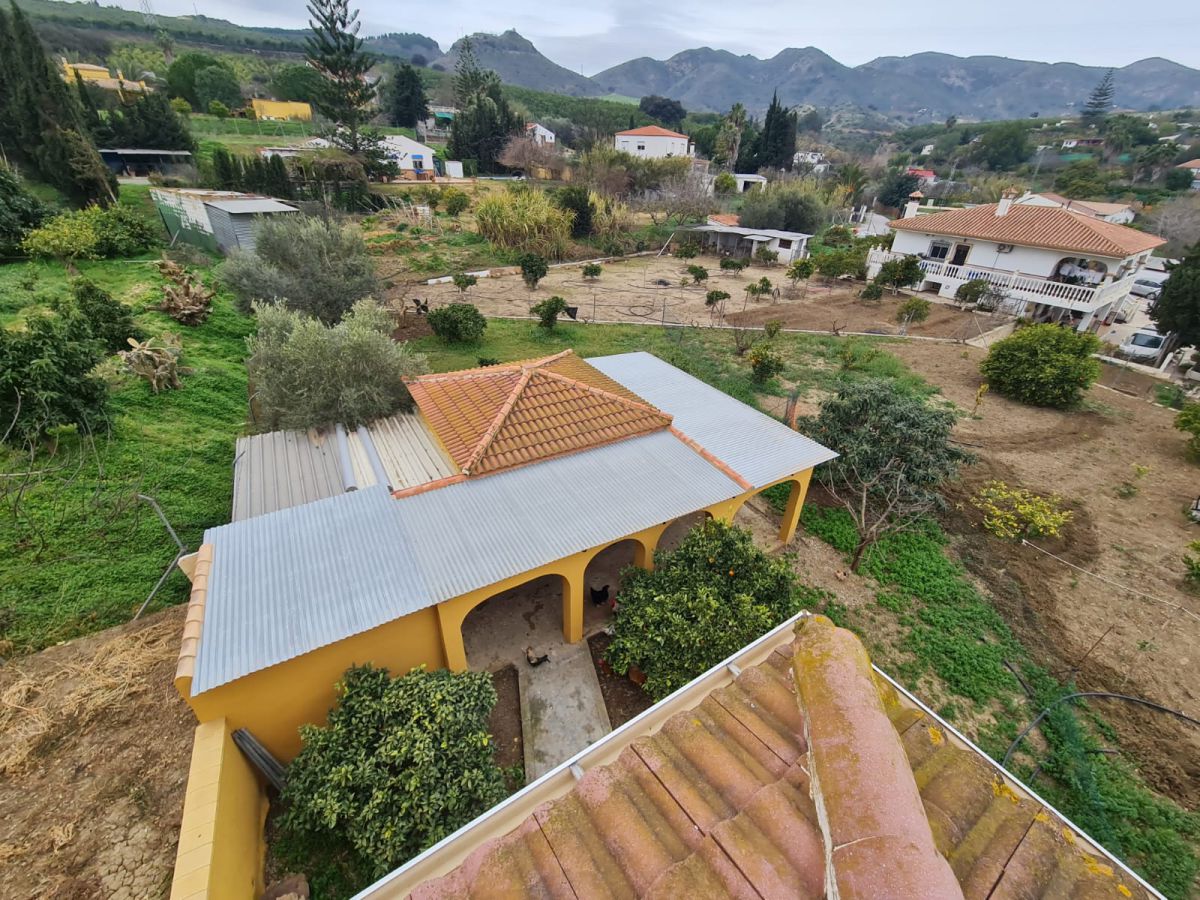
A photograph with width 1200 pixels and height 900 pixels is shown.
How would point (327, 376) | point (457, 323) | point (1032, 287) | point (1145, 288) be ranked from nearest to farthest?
point (327, 376)
point (457, 323)
point (1032, 287)
point (1145, 288)

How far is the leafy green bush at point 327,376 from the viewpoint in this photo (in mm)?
9742

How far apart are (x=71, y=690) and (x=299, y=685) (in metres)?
3.39

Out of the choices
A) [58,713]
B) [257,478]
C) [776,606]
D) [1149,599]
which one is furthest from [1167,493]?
[58,713]

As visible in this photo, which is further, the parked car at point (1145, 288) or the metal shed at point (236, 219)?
the parked car at point (1145, 288)

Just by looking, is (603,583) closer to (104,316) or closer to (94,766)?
(94,766)

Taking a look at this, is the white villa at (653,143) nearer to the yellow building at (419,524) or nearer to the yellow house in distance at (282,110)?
the yellow house in distance at (282,110)

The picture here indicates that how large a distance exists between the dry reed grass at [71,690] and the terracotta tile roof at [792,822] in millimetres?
5906

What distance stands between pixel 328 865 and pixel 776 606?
627 centimetres

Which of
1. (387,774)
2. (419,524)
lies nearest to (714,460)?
(419,524)

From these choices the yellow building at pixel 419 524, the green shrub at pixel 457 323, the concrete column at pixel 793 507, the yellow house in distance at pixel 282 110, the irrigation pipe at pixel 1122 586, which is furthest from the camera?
the yellow house in distance at pixel 282 110

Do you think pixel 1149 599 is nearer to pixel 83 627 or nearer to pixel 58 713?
pixel 58 713

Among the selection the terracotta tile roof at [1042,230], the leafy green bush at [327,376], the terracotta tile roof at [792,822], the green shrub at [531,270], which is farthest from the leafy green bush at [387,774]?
the terracotta tile roof at [1042,230]

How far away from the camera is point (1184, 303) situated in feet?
65.8

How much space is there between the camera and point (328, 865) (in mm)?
5395
